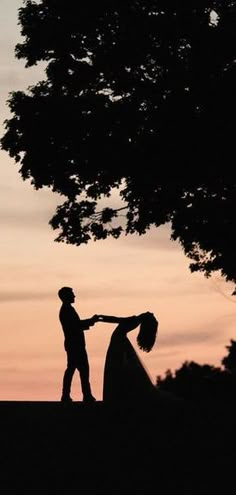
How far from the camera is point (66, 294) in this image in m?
18.7

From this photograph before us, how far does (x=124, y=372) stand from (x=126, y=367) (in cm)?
10

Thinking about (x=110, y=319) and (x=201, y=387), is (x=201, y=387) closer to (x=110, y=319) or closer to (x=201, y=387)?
(x=201, y=387)

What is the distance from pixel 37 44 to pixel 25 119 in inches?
84.0

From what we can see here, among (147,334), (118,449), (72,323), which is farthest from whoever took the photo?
(72,323)

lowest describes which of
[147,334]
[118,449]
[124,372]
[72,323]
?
[118,449]

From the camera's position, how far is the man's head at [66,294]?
61.2 feet

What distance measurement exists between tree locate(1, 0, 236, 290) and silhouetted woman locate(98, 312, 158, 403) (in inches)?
485

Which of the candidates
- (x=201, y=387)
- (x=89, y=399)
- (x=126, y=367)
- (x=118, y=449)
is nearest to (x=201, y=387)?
(x=201, y=387)

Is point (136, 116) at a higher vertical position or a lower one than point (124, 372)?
higher

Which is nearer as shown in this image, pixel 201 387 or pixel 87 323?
pixel 87 323

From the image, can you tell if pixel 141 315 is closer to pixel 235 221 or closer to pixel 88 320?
pixel 88 320

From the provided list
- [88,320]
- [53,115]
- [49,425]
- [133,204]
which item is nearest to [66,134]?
[53,115]

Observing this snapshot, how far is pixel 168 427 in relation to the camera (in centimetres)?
1516

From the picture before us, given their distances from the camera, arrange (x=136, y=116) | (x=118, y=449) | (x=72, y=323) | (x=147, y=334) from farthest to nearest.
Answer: (x=136, y=116)
(x=72, y=323)
(x=147, y=334)
(x=118, y=449)
